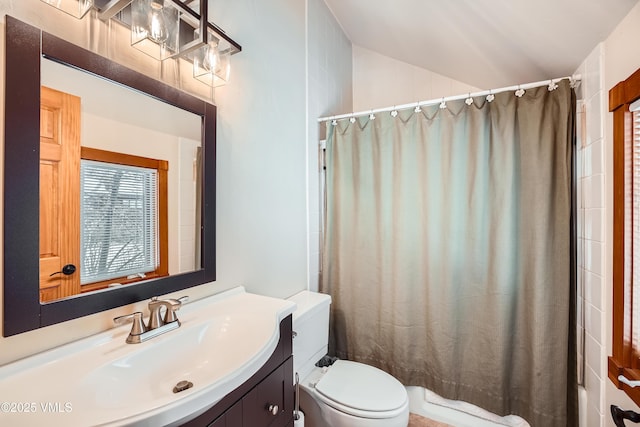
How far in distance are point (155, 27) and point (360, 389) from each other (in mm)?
1737

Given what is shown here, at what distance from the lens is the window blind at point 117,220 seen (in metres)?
0.86

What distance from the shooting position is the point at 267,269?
5.09 ft

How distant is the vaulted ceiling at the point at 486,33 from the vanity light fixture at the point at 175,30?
1.14 metres

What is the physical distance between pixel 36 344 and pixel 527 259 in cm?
196

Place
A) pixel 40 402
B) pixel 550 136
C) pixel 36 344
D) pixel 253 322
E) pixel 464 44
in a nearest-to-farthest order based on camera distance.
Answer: pixel 40 402 < pixel 36 344 < pixel 253 322 < pixel 550 136 < pixel 464 44

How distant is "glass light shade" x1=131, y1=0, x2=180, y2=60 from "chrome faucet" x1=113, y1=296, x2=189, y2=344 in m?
0.87

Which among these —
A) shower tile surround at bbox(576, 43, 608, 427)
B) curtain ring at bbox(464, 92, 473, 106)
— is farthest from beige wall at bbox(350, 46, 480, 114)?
shower tile surround at bbox(576, 43, 608, 427)

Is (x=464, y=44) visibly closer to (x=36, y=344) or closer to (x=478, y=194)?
(x=478, y=194)

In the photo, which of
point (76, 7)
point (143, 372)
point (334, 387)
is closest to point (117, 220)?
point (143, 372)

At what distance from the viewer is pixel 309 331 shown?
151 centimetres

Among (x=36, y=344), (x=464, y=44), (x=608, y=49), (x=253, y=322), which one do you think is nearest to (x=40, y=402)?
(x=36, y=344)

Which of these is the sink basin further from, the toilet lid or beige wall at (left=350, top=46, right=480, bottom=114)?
beige wall at (left=350, top=46, right=480, bottom=114)

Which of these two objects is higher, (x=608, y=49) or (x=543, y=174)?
(x=608, y=49)

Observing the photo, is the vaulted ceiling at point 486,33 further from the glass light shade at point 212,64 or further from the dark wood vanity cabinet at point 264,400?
the dark wood vanity cabinet at point 264,400
